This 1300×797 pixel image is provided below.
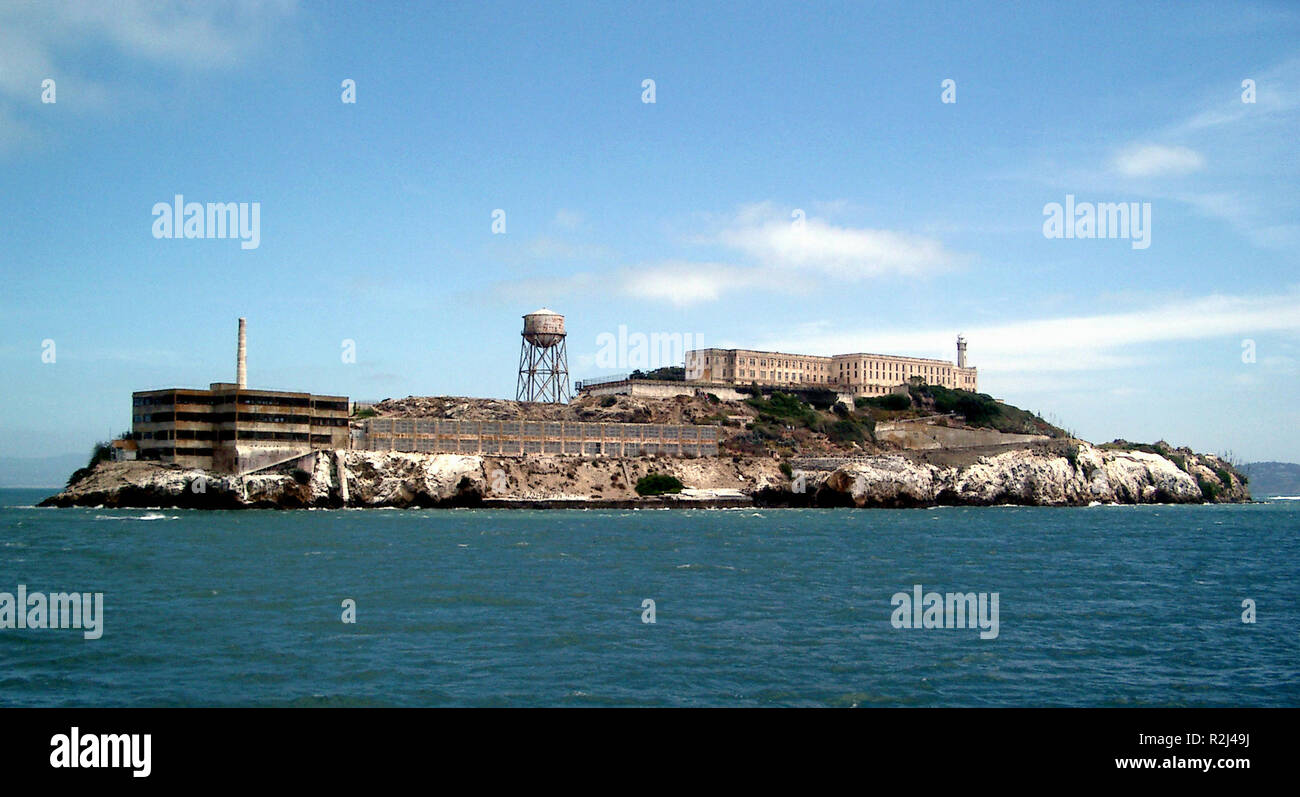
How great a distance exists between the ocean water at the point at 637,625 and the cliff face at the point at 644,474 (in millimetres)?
45403

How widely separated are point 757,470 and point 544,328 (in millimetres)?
46452

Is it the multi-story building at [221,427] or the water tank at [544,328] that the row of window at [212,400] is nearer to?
the multi-story building at [221,427]

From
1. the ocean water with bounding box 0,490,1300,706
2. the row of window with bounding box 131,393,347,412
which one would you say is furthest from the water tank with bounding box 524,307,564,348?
the ocean water with bounding box 0,490,1300,706

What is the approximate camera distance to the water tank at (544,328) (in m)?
165

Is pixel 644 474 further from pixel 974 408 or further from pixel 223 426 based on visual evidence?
A: pixel 974 408

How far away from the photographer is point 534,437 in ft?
438

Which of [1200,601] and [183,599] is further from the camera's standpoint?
[1200,601]

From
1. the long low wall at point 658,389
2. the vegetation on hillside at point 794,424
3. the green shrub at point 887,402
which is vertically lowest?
the vegetation on hillside at point 794,424

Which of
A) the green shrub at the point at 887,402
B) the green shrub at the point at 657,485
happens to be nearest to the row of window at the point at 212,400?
the green shrub at the point at 657,485

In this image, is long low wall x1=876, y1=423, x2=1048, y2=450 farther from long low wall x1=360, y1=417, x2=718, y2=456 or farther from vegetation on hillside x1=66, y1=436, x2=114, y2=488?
vegetation on hillside x1=66, y1=436, x2=114, y2=488

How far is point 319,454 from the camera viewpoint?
11412cm
